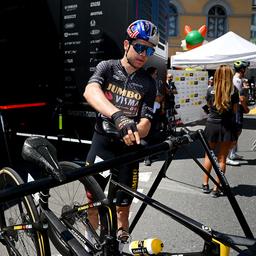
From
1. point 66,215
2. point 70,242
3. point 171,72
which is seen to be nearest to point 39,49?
point 66,215

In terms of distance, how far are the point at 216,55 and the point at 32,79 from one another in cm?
620

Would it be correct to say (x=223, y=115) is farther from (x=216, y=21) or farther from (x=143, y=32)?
(x=216, y=21)

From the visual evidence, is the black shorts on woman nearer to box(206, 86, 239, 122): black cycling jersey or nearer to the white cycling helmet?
box(206, 86, 239, 122): black cycling jersey

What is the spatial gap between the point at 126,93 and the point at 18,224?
47.3 inches

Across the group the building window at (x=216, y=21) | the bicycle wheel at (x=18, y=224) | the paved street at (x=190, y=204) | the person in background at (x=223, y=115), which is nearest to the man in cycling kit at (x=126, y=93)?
the bicycle wheel at (x=18, y=224)

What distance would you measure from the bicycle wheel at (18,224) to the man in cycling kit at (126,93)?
0.61 metres

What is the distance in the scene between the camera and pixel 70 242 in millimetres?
1939

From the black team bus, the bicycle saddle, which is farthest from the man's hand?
the black team bus

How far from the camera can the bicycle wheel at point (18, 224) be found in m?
2.11

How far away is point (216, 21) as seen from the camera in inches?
1385

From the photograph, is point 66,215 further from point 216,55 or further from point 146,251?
point 216,55

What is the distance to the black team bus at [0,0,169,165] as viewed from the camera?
5578mm

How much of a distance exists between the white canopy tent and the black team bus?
4548 millimetres

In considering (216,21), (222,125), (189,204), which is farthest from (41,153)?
(216,21)
